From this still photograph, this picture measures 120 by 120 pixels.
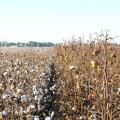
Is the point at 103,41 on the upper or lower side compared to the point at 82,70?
upper

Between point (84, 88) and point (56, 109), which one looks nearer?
point (56, 109)

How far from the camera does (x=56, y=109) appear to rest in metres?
7.39

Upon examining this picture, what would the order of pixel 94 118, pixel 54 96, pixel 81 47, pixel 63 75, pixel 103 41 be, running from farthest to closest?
pixel 81 47, pixel 63 75, pixel 54 96, pixel 94 118, pixel 103 41

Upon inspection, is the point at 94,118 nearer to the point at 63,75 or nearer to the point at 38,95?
the point at 38,95

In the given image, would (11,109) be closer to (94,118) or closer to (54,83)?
(94,118)

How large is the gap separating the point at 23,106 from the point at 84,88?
1416 millimetres

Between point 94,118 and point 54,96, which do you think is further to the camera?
point 54,96

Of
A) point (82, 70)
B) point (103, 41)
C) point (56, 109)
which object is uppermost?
point (103, 41)

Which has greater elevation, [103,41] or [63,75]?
[103,41]

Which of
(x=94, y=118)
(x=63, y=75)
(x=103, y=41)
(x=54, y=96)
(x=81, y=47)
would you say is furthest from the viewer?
(x=81, y=47)

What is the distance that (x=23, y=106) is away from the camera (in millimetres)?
7168

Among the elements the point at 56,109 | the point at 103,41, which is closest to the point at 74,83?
the point at 56,109

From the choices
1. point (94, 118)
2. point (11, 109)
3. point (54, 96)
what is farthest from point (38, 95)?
point (94, 118)

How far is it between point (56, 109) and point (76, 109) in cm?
63
